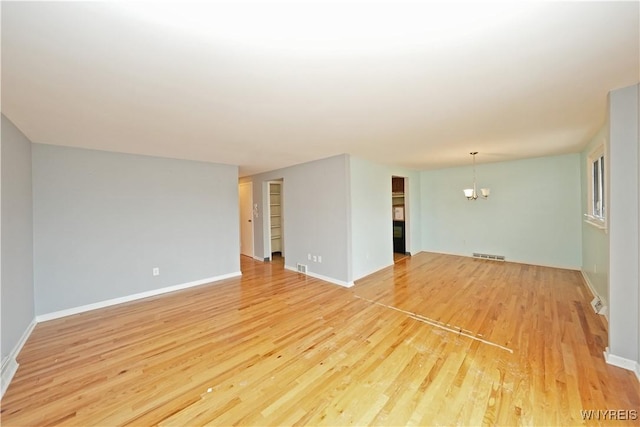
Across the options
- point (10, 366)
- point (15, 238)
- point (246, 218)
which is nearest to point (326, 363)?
point (10, 366)

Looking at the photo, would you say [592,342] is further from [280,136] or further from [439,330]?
[280,136]

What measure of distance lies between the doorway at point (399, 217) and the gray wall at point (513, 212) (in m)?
0.63

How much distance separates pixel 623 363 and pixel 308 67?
3474mm

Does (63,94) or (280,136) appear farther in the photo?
(280,136)

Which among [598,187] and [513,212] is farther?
[513,212]

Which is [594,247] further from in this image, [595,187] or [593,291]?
[595,187]

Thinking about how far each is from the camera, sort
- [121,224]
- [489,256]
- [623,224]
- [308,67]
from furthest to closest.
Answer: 1. [489,256]
2. [121,224]
3. [623,224]
4. [308,67]

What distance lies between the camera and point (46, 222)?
3.18 meters

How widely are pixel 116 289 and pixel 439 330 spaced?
14.8ft

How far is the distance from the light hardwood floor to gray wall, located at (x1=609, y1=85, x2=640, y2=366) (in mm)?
331

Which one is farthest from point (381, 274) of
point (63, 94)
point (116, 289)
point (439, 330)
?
point (63, 94)

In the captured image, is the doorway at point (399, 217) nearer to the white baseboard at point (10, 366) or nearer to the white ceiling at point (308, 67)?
the white ceiling at point (308, 67)

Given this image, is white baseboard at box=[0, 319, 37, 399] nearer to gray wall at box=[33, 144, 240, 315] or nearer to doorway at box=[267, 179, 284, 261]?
gray wall at box=[33, 144, 240, 315]

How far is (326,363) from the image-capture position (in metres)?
2.18
